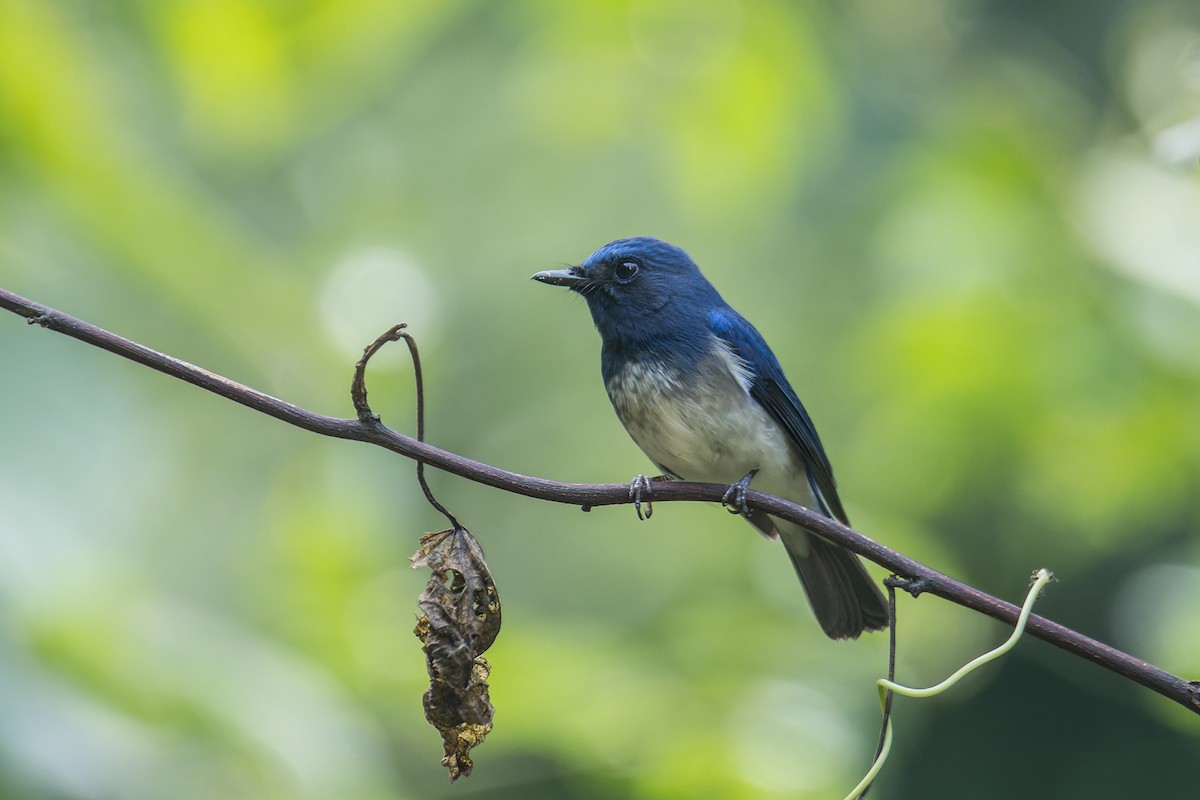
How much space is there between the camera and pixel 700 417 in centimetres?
389

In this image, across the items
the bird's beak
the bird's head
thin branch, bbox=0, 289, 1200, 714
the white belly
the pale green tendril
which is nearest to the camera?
thin branch, bbox=0, 289, 1200, 714

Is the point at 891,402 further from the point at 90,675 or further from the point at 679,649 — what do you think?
the point at 90,675

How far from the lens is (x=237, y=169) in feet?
17.4

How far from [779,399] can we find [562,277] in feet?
2.64

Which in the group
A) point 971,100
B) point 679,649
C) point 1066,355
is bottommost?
point 679,649

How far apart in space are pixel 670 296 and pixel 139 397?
173cm

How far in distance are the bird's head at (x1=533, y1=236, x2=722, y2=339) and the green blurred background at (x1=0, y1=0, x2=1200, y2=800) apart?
69 cm

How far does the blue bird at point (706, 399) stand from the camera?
390cm

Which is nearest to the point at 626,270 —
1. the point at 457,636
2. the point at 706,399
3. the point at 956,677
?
the point at 706,399

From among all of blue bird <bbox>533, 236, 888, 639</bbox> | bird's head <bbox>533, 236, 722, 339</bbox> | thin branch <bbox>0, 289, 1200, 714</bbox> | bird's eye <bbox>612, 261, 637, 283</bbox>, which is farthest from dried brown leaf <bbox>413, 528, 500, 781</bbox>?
bird's eye <bbox>612, 261, 637, 283</bbox>

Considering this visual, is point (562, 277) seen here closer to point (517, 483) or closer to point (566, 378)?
point (517, 483)

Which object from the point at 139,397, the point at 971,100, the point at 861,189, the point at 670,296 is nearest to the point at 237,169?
the point at 139,397

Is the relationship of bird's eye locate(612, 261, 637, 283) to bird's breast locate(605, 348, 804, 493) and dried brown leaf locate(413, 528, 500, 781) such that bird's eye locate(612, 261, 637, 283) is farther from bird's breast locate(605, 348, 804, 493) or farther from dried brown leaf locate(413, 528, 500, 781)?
dried brown leaf locate(413, 528, 500, 781)

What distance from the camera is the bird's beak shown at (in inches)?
148
